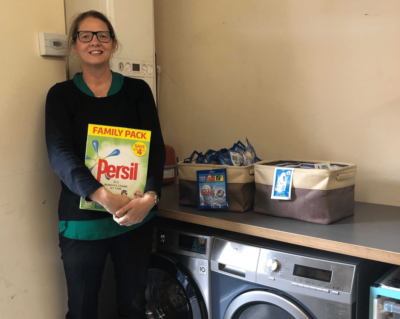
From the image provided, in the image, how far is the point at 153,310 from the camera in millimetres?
1837

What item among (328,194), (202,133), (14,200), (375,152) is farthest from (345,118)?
(14,200)

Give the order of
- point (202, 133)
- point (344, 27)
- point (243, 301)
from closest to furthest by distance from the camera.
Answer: point (243, 301)
point (344, 27)
point (202, 133)

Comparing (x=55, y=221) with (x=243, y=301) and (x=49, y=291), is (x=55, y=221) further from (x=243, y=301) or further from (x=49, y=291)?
(x=243, y=301)

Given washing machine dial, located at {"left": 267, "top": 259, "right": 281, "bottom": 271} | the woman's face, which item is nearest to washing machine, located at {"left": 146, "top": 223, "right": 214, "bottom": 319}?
washing machine dial, located at {"left": 267, "top": 259, "right": 281, "bottom": 271}

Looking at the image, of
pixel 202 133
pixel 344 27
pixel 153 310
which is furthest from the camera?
pixel 202 133

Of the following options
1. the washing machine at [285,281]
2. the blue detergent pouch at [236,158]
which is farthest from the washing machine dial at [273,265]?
the blue detergent pouch at [236,158]

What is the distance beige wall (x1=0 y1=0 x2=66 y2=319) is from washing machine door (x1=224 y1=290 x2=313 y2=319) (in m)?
0.77

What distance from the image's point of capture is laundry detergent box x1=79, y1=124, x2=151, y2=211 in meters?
1.37

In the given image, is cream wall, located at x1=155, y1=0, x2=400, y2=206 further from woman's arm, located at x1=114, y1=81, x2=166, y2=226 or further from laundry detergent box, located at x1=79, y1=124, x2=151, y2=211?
laundry detergent box, located at x1=79, y1=124, x2=151, y2=211

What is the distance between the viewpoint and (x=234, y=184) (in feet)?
5.21

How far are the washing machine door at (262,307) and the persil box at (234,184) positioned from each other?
0.34m

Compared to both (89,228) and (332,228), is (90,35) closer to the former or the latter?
(89,228)

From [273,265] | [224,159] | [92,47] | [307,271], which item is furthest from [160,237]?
[92,47]

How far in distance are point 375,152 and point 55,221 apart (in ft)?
4.58
